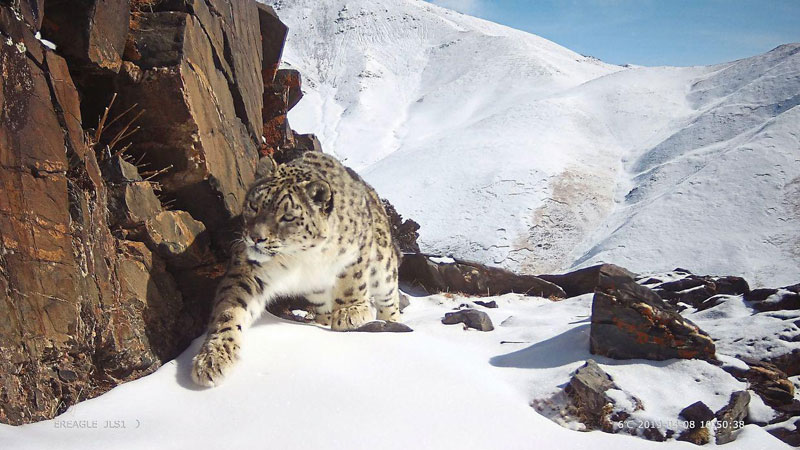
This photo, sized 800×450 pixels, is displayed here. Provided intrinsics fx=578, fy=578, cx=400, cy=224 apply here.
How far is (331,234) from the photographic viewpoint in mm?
6691

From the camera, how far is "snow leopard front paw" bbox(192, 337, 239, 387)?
15.0 ft

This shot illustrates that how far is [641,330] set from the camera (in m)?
5.68

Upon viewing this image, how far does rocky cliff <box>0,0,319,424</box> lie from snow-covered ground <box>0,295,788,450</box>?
378 millimetres

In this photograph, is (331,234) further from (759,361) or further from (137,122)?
(759,361)

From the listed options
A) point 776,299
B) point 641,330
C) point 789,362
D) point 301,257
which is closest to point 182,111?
point 301,257

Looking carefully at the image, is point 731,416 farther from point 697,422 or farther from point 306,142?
point 306,142

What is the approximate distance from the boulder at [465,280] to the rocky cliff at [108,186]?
500 centimetres

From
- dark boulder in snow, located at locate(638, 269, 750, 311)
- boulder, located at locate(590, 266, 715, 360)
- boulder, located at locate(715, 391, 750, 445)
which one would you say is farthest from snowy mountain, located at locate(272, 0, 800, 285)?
boulder, located at locate(715, 391, 750, 445)

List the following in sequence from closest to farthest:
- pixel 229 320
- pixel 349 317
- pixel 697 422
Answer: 1. pixel 697 422
2. pixel 229 320
3. pixel 349 317

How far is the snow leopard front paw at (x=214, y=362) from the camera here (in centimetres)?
456

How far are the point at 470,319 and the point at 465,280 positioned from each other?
4.15 m

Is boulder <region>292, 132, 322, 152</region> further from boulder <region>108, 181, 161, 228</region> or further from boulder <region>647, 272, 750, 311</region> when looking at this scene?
boulder <region>647, 272, 750, 311</region>

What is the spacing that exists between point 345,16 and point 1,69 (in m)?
75.7

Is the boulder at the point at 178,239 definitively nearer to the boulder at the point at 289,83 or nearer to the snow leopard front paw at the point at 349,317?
the snow leopard front paw at the point at 349,317
